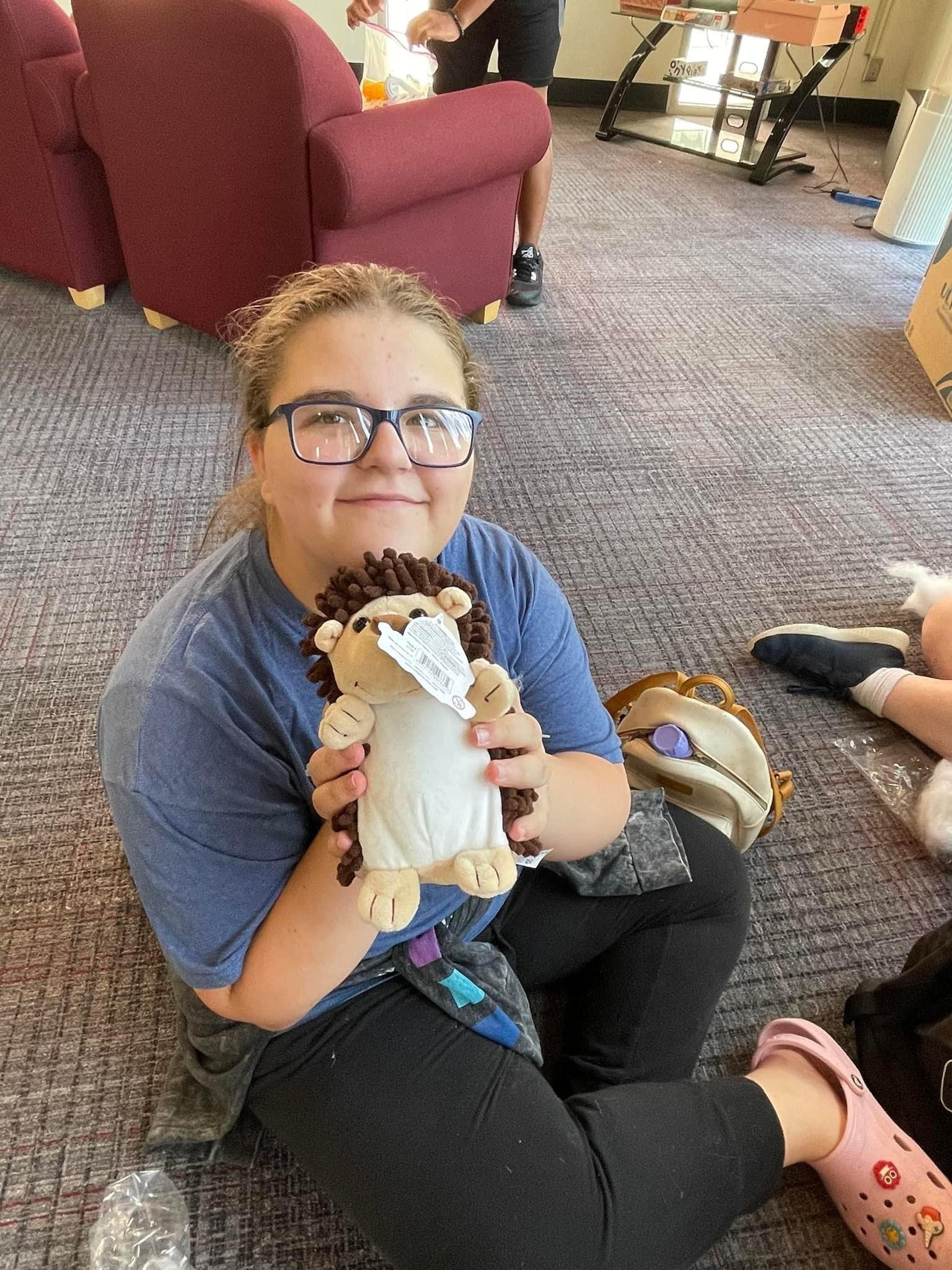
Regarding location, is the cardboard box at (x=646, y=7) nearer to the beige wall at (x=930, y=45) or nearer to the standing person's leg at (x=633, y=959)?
the beige wall at (x=930, y=45)

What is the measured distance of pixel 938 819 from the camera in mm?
1226

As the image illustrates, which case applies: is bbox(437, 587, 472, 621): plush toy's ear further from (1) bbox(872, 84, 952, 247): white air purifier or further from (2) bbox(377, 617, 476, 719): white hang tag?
(1) bbox(872, 84, 952, 247): white air purifier

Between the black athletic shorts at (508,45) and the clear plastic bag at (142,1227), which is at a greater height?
the black athletic shorts at (508,45)

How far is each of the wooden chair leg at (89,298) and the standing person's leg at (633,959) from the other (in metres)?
2.20

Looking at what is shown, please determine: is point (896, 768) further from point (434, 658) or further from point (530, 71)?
point (530, 71)

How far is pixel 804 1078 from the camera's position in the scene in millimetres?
906

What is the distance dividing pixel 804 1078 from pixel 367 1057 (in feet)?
1.59

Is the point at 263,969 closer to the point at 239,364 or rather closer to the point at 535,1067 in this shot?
the point at 535,1067

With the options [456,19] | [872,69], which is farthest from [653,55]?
[456,19]

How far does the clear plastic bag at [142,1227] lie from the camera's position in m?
0.81

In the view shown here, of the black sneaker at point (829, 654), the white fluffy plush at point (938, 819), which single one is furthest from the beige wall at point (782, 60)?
the white fluffy plush at point (938, 819)

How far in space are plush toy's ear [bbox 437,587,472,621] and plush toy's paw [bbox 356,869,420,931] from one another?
0.50 feet

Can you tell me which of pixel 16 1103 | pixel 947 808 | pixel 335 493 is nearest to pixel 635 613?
pixel 947 808

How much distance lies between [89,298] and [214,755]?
222cm
